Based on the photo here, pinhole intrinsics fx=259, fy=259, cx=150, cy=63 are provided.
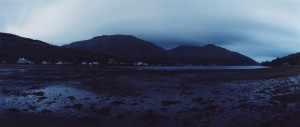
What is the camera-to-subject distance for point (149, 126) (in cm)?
1847

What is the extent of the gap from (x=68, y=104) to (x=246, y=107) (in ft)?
56.8

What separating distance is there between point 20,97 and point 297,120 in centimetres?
2801

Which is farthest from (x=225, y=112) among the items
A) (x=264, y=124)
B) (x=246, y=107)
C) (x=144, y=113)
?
(x=144, y=113)

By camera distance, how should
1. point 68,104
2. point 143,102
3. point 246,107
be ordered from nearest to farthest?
point 246,107
point 68,104
point 143,102

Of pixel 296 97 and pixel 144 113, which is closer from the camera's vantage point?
pixel 144 113

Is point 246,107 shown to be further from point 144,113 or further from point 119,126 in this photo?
point 119,126

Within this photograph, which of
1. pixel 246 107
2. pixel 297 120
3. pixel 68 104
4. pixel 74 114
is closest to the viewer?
pixel 297 120

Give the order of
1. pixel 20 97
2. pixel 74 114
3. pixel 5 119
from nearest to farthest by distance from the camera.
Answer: pixel 5 119 < pixel 74 114 < pixel 20 97

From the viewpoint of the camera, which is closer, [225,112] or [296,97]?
[225,112]

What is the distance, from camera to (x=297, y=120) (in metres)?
17.9

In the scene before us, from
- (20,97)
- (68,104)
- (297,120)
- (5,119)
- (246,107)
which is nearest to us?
(297,120)

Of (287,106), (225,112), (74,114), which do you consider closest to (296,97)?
(287,106)

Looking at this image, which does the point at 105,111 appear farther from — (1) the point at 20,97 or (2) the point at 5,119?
(1) the point at 20,97

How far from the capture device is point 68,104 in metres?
26.2
